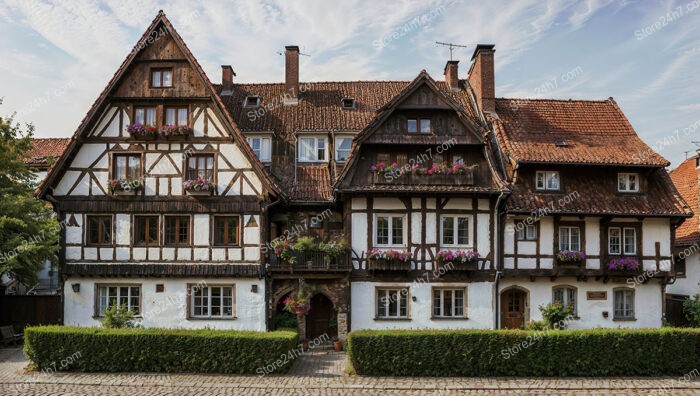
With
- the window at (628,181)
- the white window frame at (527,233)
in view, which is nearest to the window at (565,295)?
the white window frame at (527,233)

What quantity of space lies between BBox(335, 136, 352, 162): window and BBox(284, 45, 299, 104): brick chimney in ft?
12.6

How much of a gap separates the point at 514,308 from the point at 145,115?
60.8 feet

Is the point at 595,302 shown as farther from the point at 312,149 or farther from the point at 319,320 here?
the point at 312,149

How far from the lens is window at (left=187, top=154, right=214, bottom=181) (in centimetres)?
2397

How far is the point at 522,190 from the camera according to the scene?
81.7ft

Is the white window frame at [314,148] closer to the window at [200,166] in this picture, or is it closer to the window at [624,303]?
the window at [200,166]

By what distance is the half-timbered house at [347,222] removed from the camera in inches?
928

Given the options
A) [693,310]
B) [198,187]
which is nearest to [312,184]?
[198,187]

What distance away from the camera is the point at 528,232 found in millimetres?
24500

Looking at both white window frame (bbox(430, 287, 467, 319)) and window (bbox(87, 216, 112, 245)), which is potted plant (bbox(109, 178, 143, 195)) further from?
white window frame (bbox(430, 287, 467, 319))

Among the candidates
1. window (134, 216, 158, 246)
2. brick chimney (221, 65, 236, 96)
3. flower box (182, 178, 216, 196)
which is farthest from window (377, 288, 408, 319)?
brick chimney (221, 65, 236, 96)

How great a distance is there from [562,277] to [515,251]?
244 cm

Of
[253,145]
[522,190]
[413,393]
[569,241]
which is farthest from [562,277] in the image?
[253,145]

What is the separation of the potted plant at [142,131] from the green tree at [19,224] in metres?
4.65
